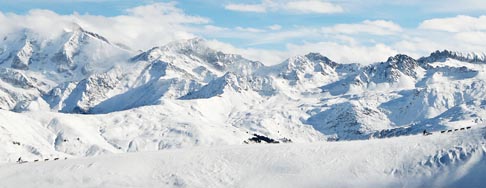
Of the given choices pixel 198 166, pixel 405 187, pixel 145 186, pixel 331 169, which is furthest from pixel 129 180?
pixel 405 187

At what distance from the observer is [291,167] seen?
384 feet

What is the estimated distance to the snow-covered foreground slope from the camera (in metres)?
110

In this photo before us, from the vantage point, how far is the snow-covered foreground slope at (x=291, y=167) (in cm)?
10994

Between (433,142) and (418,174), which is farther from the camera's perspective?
(433,142)

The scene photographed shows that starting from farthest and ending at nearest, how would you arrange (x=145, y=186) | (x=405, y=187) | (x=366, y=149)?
(x=366, y=149) < (x=145, y=186) < (x=405, y=187)

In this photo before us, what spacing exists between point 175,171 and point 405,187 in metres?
35.5

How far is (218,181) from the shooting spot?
11475cm

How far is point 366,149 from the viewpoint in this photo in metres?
122

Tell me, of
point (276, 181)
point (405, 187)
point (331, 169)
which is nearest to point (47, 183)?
point (276, 181)

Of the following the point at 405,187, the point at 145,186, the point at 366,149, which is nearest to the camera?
the point at 405,187

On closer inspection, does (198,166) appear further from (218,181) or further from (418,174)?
(418,174)

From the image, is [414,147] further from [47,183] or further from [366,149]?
[47,183]

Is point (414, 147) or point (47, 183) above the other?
point (414, 147)

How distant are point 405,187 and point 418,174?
161 inches
